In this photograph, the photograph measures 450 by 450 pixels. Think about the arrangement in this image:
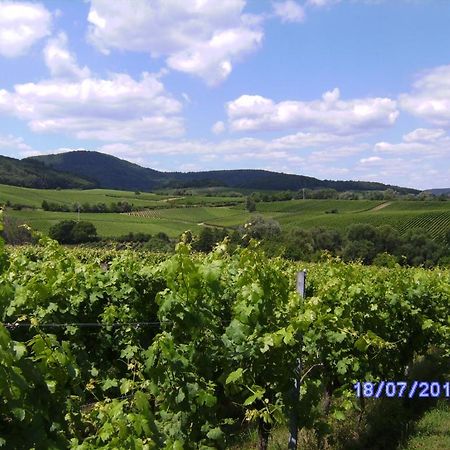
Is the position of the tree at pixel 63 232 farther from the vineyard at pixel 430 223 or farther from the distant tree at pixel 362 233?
the vineyard at pixel 430 223

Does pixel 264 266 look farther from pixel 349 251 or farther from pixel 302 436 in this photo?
pixel 349 251

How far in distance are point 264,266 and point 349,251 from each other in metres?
56.3

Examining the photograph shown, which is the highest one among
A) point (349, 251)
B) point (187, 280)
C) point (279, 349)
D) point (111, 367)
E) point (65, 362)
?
point (187, 280)

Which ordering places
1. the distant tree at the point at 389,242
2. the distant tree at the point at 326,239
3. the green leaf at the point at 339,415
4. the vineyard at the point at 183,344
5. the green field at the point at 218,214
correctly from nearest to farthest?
the vineyard at the point at 183,344
the green leaf at the point at 339,415
the distant tree at the point at 389,242
the distant tree at the point at 326,239
the green field at the point at 218,214

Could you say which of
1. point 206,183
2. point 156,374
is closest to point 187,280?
point 156,374

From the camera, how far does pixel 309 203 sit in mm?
100312

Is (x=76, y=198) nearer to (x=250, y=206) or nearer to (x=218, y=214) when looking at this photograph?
(x=218, y=214)

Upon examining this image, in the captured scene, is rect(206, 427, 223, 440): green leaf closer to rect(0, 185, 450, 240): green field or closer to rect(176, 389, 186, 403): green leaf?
rect(176, 389, 186, 403): green leaf

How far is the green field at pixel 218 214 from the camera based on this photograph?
237 feet

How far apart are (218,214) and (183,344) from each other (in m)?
87.6

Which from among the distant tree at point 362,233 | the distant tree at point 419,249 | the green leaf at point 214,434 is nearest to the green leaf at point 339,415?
the green leaf at point 214,434

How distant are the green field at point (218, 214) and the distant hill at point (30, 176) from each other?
1159 inches

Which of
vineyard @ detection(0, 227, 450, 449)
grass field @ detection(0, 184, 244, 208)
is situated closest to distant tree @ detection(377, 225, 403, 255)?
grass field @ detection(0, 184, 244, 208)

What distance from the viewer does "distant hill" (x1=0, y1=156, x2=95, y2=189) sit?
127162 mm
